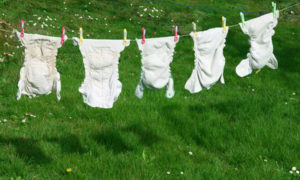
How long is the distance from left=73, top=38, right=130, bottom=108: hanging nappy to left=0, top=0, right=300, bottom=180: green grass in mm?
953

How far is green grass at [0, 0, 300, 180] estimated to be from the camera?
401 centimetres

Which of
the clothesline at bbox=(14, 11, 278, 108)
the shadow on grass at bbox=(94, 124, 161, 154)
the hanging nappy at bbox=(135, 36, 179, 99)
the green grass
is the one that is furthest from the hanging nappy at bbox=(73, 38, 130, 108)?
the shadow on grass at bbox=(94, 124, 161, 154)

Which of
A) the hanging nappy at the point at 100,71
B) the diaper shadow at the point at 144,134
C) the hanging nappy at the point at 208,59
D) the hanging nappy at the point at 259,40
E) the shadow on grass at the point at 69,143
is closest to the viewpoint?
the hanging nappy at the point at 100,71

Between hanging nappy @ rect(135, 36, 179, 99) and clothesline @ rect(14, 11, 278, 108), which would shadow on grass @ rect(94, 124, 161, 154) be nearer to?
clothesline @ rect(14, 11, 278, 108)

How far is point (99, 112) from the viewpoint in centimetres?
543

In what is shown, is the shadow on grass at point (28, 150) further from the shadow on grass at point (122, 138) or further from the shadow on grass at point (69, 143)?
the shadow on grass at point (122, 138)

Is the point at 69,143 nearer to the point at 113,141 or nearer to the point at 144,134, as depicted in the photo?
the point at 113,141

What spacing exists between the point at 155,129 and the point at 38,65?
2.08 metres

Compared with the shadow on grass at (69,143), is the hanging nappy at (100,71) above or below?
above

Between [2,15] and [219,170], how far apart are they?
23.6 ft

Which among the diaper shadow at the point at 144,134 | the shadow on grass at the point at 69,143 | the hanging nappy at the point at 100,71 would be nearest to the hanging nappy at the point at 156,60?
the hanging nappy at the point at 100,71

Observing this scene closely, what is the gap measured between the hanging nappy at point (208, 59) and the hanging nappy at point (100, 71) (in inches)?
32.2

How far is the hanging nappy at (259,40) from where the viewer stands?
12.2ft

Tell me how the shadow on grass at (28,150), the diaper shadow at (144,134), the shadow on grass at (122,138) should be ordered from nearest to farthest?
1. the shadow on grass at (28,150)
2. the shadow on grass at (122,138)
3. the diaper shadow at (144,134)
